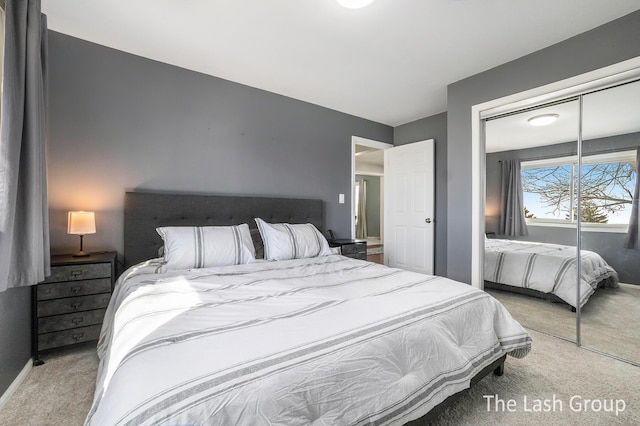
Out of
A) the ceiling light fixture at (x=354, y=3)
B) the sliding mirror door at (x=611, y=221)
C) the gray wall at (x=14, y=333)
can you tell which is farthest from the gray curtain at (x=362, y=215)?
the gray wall at (x=14, y=333)

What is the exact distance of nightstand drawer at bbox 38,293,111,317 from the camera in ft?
6.43

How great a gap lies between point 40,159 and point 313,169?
2.59 meters

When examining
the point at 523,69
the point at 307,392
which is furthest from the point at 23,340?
the point at 523,69

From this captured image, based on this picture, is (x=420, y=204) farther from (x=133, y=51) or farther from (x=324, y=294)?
(x=133, y=51)

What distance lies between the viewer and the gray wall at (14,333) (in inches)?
63.2

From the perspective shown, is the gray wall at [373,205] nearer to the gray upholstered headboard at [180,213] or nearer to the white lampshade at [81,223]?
the gray upholstered headboard at [180,213]

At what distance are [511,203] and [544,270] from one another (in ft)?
2.25

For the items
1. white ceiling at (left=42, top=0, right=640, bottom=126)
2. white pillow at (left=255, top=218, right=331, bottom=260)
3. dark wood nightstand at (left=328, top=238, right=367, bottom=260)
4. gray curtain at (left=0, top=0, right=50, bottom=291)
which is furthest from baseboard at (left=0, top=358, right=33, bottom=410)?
dark wood nightstand at (left=328, top=238, right=367, bottom=260)

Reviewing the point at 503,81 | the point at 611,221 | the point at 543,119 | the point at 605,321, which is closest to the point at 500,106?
the point at 503,81

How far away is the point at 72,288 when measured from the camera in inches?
79.8

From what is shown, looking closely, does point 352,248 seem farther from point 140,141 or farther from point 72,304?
point 72,304

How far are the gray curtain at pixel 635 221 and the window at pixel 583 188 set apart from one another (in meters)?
0.02

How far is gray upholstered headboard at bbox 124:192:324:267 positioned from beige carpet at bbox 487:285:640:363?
8.94ft

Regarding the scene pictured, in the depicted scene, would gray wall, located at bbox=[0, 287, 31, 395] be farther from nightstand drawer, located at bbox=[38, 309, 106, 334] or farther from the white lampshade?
the white lampshade
